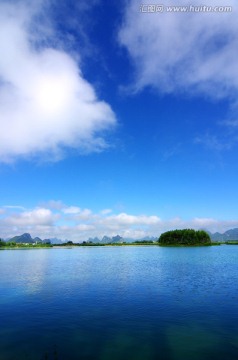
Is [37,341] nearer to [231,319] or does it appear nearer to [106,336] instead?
[106,336]

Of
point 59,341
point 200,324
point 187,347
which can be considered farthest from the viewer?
point 200,324

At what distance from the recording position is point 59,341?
29.3m

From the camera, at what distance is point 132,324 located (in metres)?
34.6

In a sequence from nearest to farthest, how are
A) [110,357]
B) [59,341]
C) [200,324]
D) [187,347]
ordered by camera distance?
1. [110,357]
2. [187,347]
3. [59,341]
4. [200,324]

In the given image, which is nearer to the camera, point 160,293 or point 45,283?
point 160,293

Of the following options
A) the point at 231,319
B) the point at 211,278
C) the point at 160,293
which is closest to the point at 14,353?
the point at 231,319

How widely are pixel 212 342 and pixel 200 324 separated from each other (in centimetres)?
586

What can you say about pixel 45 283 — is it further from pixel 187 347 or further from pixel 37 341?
pixel 187 347

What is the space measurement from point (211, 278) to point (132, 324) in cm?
3810

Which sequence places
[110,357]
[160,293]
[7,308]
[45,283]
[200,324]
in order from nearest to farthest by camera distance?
[110,357]
[200,324]
[7,308]
[160,293]
[45,283]

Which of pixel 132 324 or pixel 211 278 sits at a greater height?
pixel 211 278

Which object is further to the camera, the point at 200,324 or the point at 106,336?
the point at 200,324

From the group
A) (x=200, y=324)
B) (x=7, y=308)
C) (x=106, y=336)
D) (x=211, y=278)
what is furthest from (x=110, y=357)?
(x=211, y=278)

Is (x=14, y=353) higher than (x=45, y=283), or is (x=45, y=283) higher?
(x=45, y=283)
